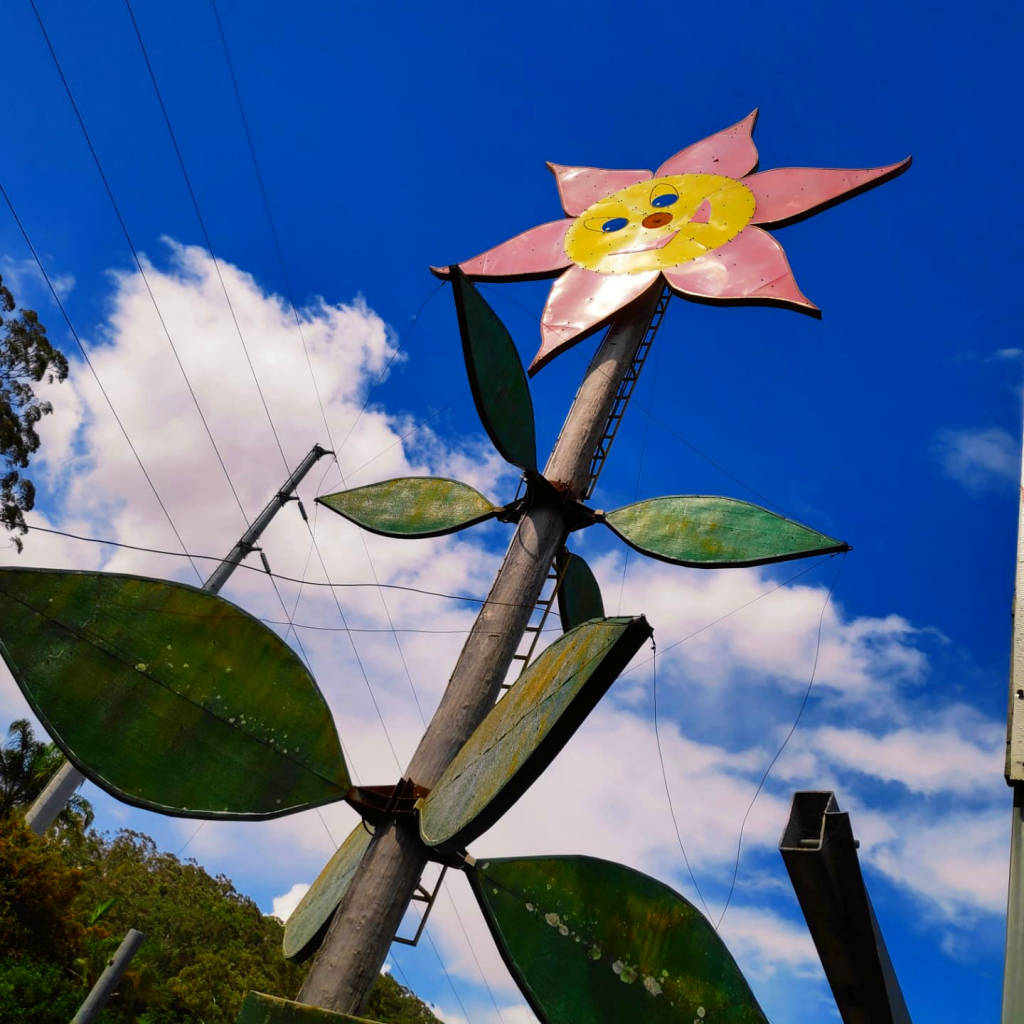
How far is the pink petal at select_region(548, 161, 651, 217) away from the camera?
24.7 ft

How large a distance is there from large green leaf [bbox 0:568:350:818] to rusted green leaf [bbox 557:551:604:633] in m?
2.27

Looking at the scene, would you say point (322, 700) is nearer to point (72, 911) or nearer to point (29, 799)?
point (72, 911)

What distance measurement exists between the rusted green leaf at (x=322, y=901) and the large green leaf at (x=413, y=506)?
1.76 meters

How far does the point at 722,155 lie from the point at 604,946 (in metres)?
6.66

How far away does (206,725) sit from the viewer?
127 inches

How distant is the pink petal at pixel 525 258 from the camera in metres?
6.81

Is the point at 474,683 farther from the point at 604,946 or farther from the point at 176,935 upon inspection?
the point at 176,935

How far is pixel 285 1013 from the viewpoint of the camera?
9.29 feet

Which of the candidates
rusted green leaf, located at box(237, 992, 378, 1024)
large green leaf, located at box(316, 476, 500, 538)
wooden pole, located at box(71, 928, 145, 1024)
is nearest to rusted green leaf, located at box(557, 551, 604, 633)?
large green leaf, located at box(316, 476, 500, 538)

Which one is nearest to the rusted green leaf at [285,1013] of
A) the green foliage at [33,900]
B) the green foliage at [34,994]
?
the green foliage at [34,994]

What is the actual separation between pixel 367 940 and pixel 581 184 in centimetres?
679

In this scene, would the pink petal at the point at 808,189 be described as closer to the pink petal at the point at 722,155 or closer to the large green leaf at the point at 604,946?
the pink petal at the point at 722,155

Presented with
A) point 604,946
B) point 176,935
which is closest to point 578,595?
point 604,946

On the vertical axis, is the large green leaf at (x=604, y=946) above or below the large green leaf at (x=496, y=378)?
below
